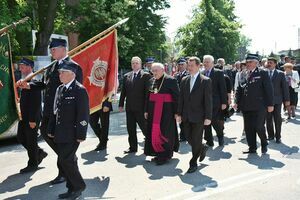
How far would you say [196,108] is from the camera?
7.32 metres

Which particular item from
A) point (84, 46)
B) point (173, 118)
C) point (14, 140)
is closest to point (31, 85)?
point (84, 46)

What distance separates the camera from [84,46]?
756cm

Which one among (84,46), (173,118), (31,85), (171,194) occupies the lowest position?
(171,194)

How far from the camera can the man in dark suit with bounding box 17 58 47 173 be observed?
747 cm

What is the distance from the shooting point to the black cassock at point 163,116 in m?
8.09

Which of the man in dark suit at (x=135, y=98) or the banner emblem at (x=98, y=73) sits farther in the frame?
the man in dark suit at (x=135, y=98)

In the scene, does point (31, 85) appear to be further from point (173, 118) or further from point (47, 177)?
point (173, 118)

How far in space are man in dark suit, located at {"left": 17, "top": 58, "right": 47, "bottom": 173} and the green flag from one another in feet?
0.66

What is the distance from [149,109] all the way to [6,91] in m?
2.50

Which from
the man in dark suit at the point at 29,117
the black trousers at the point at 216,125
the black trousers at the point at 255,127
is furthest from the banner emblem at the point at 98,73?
the black trousers at the point at 255,127

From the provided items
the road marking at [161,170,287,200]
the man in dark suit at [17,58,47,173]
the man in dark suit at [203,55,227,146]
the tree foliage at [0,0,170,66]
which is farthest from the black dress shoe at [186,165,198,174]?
the tree foliage at [0,0,170,66]

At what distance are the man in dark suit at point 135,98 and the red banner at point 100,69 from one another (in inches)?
32.1

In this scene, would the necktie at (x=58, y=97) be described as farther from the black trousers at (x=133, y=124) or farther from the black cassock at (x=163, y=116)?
the black trousers at (x=133, y=124)

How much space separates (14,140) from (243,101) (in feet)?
17.9
